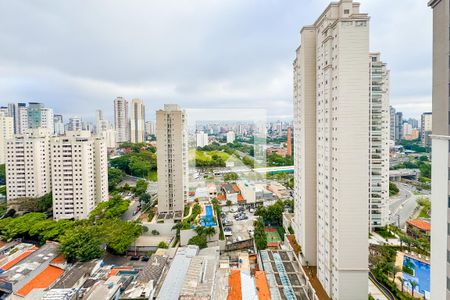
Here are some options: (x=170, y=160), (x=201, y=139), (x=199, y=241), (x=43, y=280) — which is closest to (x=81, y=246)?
(x=43, y=280)

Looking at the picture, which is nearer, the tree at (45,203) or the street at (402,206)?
the street at (402,206)

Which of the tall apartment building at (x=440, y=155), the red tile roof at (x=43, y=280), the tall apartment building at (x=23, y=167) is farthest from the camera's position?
the tall apartment building at (x=23, y=167)

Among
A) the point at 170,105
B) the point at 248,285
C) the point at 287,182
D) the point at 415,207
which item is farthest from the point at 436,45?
the point at 287,182

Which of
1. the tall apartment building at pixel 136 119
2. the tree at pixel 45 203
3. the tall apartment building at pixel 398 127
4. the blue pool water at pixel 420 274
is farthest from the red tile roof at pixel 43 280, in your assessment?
the tall apartment building at pixel 398 127

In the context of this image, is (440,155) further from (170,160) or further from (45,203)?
(45,203)

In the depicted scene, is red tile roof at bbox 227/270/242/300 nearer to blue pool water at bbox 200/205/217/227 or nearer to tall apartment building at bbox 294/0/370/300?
tall apartment building at bbox 294/0/370/300

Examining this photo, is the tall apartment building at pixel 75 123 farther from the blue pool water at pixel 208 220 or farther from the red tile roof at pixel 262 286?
the red tile roof at pixel 262 286

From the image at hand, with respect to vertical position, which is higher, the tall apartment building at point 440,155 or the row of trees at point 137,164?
the tall apartment building at point 440,155
